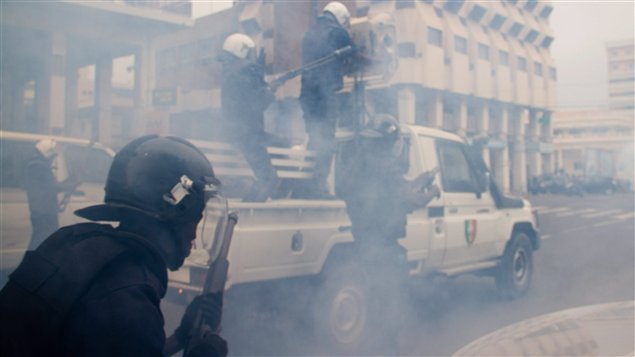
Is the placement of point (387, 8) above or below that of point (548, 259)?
above

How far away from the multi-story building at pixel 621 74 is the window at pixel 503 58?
90cm

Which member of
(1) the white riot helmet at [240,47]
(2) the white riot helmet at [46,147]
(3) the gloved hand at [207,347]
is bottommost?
(3) the gloved hand at [207,347]

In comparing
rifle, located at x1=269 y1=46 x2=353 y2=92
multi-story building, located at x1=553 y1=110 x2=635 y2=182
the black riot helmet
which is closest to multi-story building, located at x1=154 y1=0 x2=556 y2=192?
rifle, located at x1=269 y1=46 x2=353 y2=92

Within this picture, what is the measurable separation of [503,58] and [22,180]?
4.58 metres

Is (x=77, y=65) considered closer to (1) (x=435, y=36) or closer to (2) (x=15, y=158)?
(2) (x=15, y=158)

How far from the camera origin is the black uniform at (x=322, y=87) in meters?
3.88

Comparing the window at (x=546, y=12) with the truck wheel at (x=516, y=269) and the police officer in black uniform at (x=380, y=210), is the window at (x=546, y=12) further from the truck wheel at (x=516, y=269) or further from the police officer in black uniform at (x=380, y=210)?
the truck wheel at (x=516, y=269)

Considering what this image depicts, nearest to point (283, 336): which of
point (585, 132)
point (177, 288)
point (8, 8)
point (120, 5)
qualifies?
point (177, 288)

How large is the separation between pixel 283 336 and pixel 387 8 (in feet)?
8.78

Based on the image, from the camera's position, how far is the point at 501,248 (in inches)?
205

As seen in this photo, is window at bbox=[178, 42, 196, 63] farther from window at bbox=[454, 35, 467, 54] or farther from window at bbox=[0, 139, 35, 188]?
window at bbox=[454, 35, 467, 54]

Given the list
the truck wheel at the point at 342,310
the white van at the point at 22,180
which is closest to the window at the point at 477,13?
the truck wheel at the point at 342,310

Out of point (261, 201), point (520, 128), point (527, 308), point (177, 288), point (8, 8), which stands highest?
point (8, 8)

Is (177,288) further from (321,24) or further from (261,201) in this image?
(321,24)
